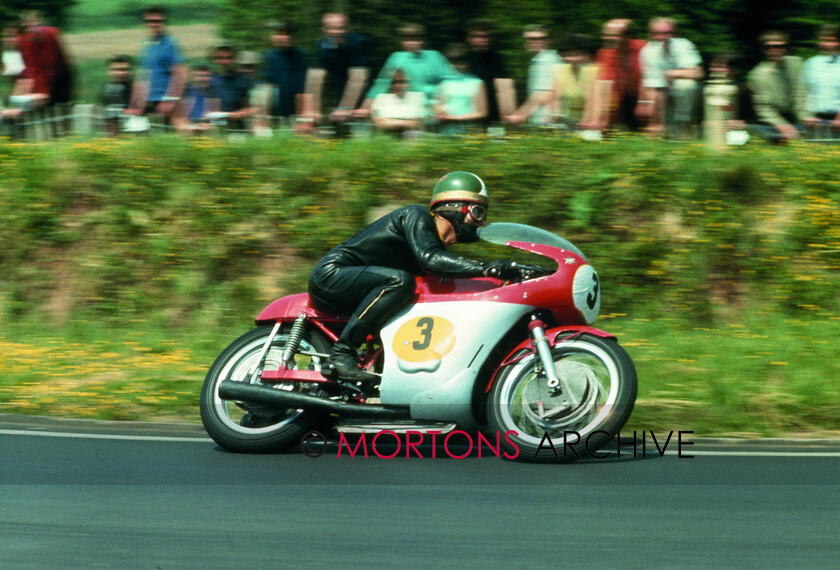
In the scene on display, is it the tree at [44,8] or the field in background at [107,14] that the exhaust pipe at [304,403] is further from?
the tree at [44,8]

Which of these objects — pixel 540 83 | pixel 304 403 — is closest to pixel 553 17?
pixel 540 83

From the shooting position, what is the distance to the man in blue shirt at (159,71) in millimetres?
12086

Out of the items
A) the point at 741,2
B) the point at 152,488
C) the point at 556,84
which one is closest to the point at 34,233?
the point at 556,84

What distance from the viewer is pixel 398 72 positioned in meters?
11.3

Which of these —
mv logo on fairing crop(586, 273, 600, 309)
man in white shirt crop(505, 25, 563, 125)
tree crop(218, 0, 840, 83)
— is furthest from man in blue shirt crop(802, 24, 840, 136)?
mv logo on fairing crop(586, 273, 600, 309)

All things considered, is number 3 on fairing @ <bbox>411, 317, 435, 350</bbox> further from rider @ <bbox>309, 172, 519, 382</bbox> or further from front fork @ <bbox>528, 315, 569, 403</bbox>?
front fork @ <bbox>528, 315, 569, 403</bbox>

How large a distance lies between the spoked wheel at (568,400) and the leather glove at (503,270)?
487mm

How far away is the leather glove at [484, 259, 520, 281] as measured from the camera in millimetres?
6764

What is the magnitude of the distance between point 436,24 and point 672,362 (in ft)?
31.2

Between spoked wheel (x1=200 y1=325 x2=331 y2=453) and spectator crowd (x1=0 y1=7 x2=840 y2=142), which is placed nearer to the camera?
spoked wheel (x1=200 y1=325 x2=331 y2=453)

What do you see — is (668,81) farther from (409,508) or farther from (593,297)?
(409,508)

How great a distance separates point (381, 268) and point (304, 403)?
930 mm

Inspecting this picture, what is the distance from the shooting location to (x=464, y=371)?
678 cm

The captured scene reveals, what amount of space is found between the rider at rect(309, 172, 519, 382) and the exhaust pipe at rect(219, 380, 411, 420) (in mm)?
188
